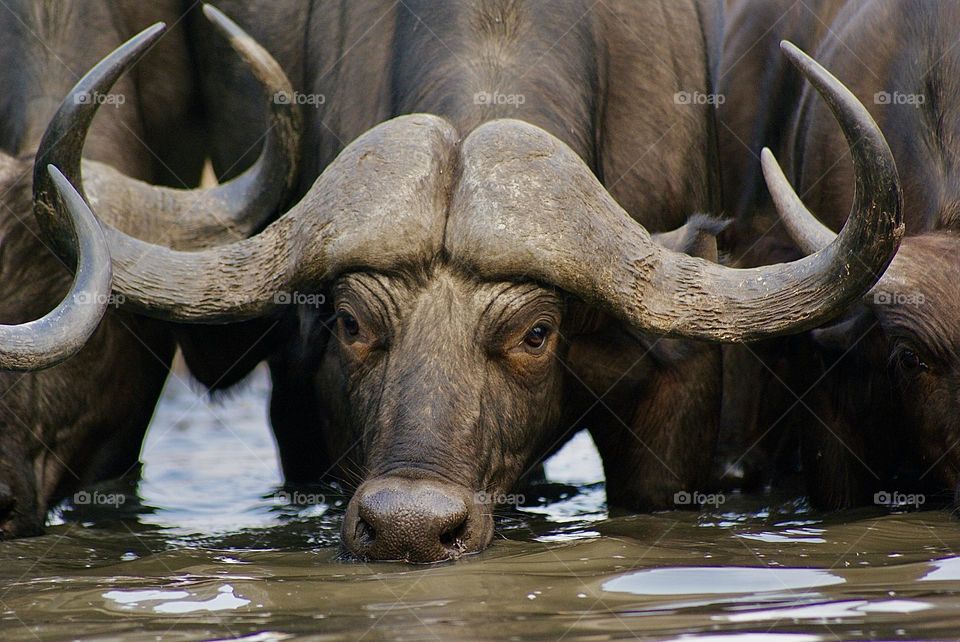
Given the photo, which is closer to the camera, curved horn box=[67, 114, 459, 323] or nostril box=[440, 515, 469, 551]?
nostril box=[440, 515, 469, 551]

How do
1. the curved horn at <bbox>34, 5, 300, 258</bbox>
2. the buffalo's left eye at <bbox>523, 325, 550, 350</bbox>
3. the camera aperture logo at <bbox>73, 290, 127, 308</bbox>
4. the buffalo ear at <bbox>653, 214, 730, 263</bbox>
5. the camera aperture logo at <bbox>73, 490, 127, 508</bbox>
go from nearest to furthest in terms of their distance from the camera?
the camera aperture logo at <bbox>73, 290, 127, 308</bbox>
the buffalo's left eye at <bbox>523, 325, 550, 350</bbox>
the buffalo ear at <bbox>653, 214, 730, 263</bbox>
the curved horn at <bbox>34, 5, 300, 258</bbox>
the camera aperture logo at <bbox>73, 490, 127, 508</bbox>

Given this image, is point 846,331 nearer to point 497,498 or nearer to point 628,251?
point 628,251

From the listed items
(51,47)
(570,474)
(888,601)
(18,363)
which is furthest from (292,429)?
(888,601)

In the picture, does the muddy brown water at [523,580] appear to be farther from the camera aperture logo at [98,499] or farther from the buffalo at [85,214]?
the buffalo at [85,214]

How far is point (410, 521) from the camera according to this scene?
5762 millimetres

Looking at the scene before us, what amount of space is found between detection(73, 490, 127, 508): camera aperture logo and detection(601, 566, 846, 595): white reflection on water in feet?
11.0

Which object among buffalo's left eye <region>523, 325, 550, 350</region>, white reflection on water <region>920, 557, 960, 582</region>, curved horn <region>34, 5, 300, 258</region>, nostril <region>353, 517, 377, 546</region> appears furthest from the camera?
curved horn <region>34, 5, 300, 258</region>

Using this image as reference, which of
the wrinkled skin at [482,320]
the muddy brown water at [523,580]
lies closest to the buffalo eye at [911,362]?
the muddy brown water at [523,580]

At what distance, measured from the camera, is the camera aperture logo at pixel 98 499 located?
796 cm

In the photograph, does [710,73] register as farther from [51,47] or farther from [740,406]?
[51,47]

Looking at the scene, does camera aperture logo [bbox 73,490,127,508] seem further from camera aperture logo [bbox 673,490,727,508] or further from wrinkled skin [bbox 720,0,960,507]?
wrinkled skin [bbox 720,0,960,507]

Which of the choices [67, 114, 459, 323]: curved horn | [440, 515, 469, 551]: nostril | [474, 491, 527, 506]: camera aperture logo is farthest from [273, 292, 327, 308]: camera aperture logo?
[440, 515, 469, 551]: nostril

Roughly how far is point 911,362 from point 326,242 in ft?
8.10

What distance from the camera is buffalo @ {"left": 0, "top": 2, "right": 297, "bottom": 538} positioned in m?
6.72
